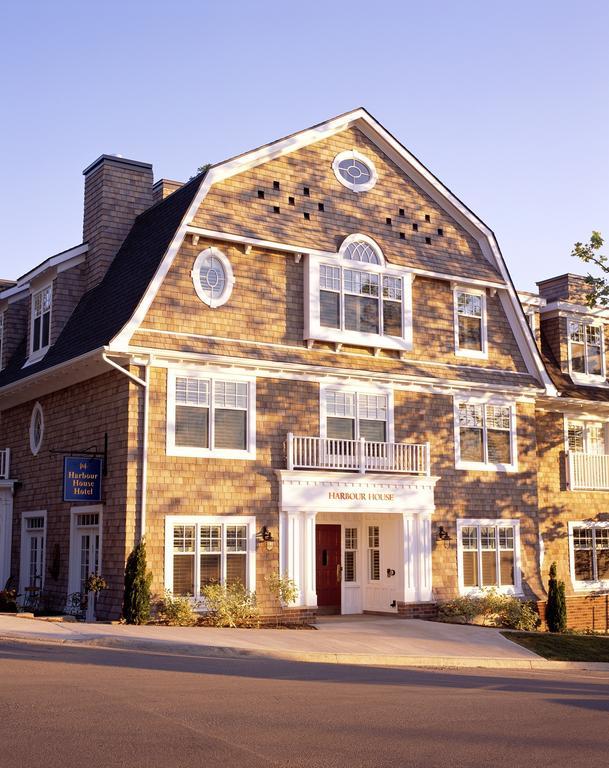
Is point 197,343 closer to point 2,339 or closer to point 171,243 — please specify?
point 171,243

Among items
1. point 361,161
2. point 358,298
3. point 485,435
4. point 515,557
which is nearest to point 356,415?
point 358,298

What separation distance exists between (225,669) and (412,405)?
1234 centimetres

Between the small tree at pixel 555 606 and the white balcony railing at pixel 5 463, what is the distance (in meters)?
14.7

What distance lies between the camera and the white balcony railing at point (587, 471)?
29047mm

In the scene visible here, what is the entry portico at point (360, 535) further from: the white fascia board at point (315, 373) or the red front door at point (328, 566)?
the white fascia board at point (315, 373)

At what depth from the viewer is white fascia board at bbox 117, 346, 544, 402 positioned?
21312mm

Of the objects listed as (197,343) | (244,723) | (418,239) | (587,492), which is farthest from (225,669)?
(587,492)

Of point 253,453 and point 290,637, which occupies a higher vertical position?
point 253,453

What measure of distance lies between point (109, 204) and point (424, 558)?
1211 centimetres

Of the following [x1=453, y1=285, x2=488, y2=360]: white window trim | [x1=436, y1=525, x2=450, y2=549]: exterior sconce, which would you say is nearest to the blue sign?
[x1=436, y1=525, x2=450, y2=549]: exterior sconce

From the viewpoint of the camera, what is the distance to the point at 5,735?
27.6ft

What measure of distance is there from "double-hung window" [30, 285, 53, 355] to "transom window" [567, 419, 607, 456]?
15.7m

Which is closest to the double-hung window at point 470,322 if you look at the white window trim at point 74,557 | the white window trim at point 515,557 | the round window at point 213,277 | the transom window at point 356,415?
the transom window at point 356,415

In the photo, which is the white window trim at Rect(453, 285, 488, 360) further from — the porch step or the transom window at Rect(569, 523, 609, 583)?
the porch step
